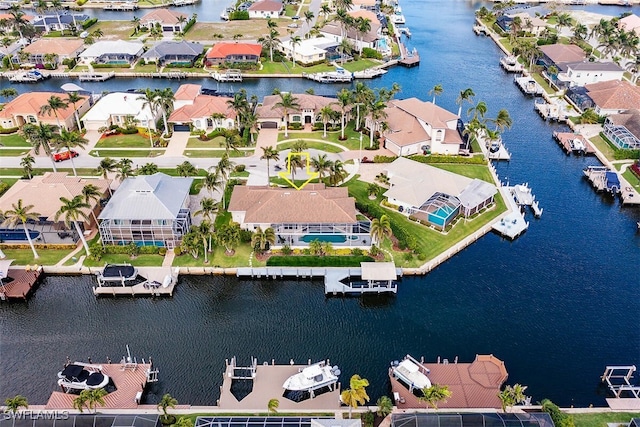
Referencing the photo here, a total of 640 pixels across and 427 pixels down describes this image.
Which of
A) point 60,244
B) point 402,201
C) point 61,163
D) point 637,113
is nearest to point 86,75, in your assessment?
point 61,163

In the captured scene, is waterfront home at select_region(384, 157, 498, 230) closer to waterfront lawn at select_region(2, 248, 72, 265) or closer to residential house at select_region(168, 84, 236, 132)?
residential house at select_region(168, 84, 236, 132)

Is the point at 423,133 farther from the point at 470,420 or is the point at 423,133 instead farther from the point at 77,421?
the point at 77,421

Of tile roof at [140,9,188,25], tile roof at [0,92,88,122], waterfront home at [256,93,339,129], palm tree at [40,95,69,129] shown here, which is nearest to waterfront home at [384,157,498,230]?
waterfront home at [256,93,339,129]

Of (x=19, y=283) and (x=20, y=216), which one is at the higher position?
(x=20, y=216)

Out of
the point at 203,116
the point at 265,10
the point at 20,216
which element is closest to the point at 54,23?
the point at 265,10

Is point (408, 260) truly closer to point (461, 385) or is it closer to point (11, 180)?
point (461, 385)

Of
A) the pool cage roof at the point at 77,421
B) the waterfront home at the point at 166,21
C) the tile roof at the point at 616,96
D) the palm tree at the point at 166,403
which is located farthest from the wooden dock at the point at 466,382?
the waterfront home at the point at 166,21
